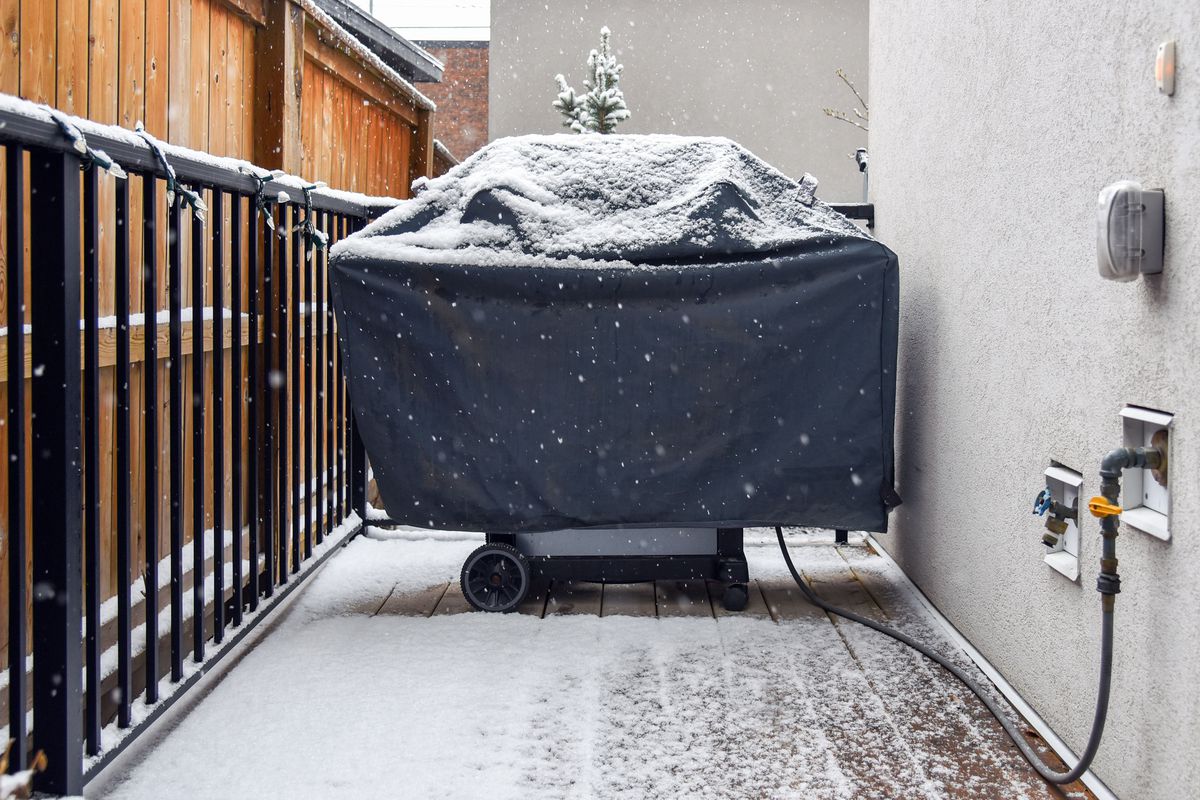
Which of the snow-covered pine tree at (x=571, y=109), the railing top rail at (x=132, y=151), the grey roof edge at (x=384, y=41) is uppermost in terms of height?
the snow-covered pine tree at (x=571, y=109)

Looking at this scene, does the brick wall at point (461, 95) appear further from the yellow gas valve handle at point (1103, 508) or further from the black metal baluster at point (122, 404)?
the yellow gas valve handle at point (1103, 508)

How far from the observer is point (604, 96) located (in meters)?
11.3

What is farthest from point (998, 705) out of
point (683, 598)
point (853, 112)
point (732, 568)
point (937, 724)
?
point (853, 112)

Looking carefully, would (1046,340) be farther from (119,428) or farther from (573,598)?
(119,428)

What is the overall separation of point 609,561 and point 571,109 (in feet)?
29.6

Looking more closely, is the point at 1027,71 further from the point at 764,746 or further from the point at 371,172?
the point at 371,172

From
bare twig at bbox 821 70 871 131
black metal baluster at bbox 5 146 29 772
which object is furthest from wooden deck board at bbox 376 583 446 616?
bare twig at bbox 821 70 871 131

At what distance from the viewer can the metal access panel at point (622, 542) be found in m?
3.31

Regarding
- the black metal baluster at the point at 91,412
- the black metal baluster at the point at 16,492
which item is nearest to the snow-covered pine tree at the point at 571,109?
the black metal baluster at the point at 91,412

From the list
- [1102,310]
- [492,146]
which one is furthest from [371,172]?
[1102,310]

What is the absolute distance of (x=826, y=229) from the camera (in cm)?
314

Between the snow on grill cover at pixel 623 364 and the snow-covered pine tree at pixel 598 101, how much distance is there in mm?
8417

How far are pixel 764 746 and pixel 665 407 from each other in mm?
1108

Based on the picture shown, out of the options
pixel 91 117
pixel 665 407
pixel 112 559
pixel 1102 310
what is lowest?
pixel 112 559
